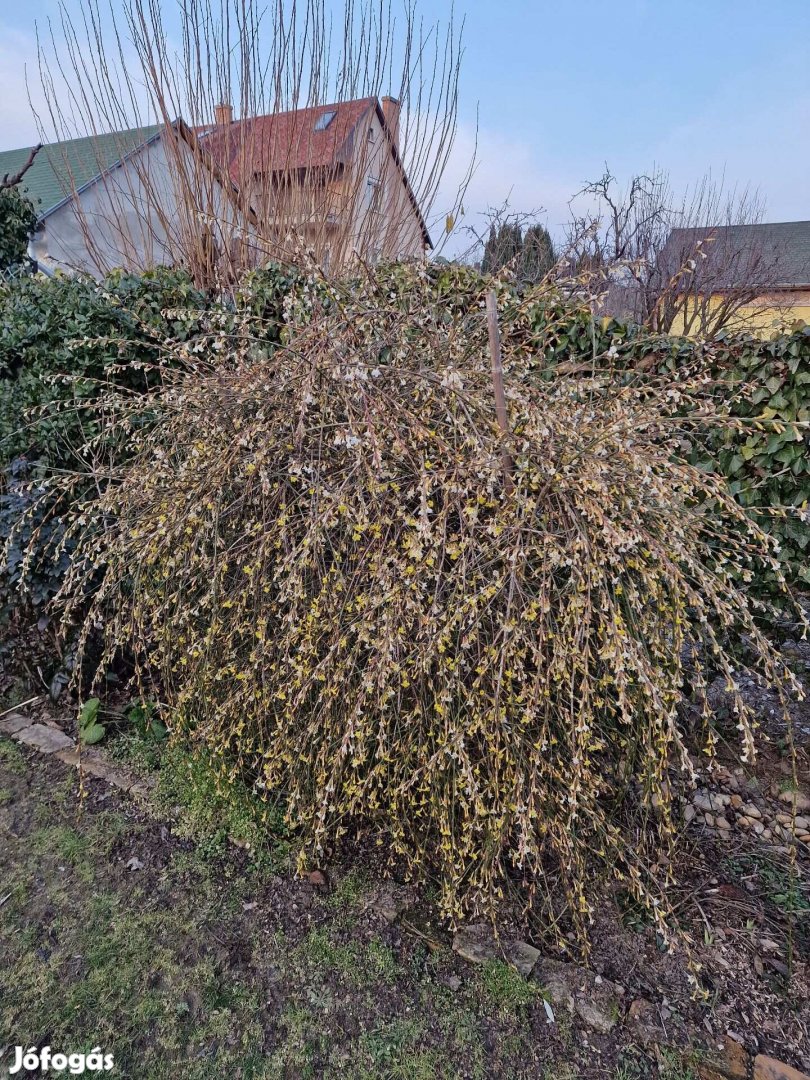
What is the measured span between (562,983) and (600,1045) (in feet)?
0.52

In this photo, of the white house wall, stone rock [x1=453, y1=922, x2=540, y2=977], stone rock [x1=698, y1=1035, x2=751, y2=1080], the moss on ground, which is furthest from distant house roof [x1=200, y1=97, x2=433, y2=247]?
stone rock [x1=698, y1=1035, x2=751, y2=1080]

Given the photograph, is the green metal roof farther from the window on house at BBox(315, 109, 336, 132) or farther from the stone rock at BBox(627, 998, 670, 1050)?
the stone rock at BBox(627, 998, 670, 1050)

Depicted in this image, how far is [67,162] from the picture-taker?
467 cm

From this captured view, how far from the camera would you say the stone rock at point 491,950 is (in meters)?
1.68

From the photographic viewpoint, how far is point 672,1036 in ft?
4.90

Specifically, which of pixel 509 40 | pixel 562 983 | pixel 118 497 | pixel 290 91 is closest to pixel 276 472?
pixel 118 497

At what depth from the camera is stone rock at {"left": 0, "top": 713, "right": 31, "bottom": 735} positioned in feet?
8.94

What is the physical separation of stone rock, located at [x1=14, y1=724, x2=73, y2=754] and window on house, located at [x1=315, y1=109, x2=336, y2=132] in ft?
15.0

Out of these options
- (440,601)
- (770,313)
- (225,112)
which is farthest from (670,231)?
(440,601)

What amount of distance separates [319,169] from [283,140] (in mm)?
382

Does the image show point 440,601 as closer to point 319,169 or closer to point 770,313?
point 319,169

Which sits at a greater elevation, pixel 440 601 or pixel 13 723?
pixel 440 601

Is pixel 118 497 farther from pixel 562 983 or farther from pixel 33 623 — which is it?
pixel 562 983

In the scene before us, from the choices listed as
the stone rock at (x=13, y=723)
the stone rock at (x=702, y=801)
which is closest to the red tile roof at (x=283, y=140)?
the stone rock at (x=13, y=723)
